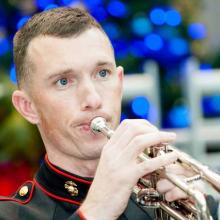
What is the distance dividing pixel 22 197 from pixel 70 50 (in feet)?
2.63

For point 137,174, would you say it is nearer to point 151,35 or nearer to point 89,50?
point 89,50

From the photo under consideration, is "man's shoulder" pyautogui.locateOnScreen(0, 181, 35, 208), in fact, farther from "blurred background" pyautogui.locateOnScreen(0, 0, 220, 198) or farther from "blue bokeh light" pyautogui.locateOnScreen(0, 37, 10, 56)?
"blue bokeh light" pyautogui.locateOnScreen(0, 37, 10, 56)

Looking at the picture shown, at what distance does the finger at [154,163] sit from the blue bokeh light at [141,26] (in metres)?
5.41

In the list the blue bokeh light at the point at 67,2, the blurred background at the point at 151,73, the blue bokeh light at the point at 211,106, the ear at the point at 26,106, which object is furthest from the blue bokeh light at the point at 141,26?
the ear at the point at 26,106

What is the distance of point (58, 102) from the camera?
380cm

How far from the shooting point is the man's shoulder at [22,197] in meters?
3.95

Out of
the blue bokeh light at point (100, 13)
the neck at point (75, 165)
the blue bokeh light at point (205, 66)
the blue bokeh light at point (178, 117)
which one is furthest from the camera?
the blue bokeh light at point (205, 66)

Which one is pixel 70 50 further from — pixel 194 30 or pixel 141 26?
pixel 194 30

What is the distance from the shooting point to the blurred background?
718 cm

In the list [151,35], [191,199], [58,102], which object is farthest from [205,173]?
[151,35]

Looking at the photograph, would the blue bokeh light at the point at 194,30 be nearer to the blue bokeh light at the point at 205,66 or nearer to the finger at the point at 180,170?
the blue bokeh light at the point at 205,66

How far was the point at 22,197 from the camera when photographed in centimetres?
404

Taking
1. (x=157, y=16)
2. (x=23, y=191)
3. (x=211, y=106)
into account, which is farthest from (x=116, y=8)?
(x=23, y=191)

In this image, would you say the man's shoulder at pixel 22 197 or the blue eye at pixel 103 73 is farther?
the man's shoulder at pixel 22 197
